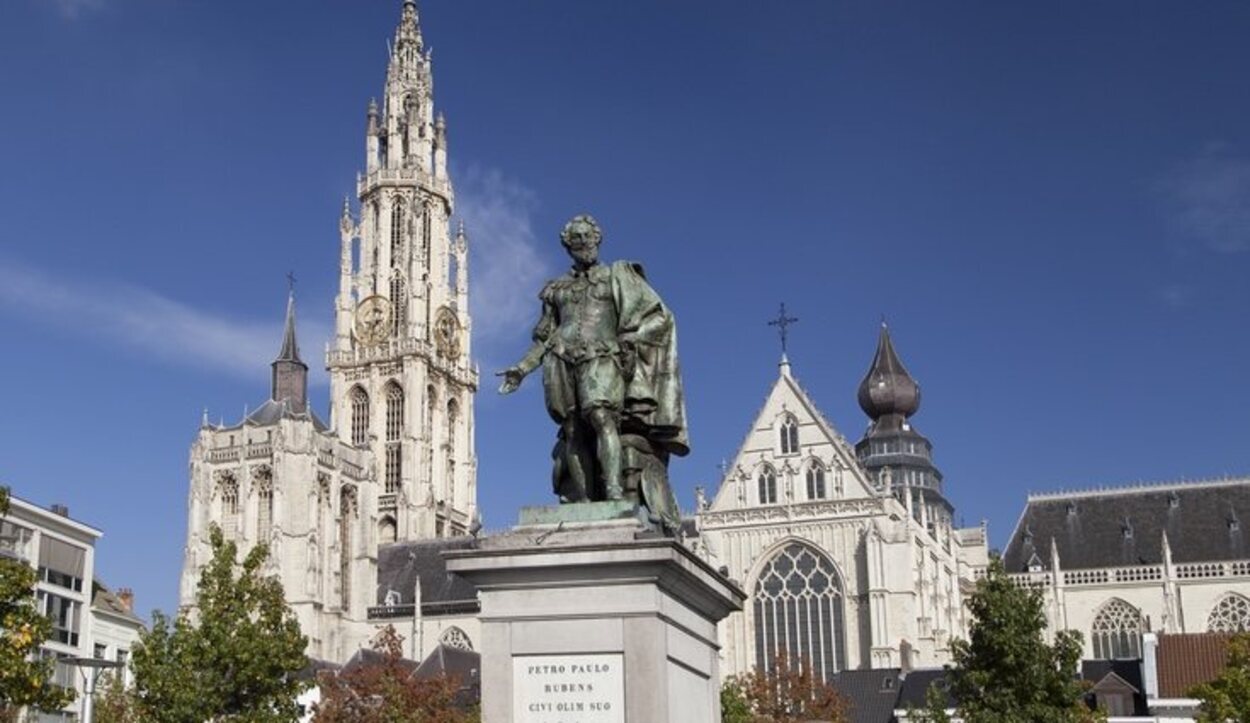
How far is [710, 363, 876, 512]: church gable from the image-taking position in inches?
2420

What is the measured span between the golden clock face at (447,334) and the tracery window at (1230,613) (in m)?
51.3

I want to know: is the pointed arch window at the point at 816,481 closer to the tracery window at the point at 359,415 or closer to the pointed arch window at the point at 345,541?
the pointed arch window at the point at 345,541

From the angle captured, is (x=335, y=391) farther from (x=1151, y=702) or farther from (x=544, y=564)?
(x=544, y=564)

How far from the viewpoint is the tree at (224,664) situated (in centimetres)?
2441

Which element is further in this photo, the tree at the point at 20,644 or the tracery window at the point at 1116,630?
the tracery window at the point at 1116,630

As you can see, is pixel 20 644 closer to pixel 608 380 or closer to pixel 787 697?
pixel 608 380

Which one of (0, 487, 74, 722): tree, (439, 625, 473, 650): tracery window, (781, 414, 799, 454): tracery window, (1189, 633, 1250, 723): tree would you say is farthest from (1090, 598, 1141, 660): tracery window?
(0, 487, 74, 722): tree

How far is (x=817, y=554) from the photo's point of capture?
200 feet

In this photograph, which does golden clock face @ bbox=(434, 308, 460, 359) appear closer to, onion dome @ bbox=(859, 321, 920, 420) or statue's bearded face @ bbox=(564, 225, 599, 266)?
onion dome @ bbox=(859, 321, 920, 420)

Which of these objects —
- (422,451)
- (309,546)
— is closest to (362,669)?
(309,546)

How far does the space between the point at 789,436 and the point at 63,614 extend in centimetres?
2883

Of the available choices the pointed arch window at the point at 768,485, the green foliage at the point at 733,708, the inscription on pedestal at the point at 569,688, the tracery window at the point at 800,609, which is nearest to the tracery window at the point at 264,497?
the pointed arch window at the point at 768,485

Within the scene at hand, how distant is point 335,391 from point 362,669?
51.9m

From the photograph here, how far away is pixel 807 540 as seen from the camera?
6097 cm
